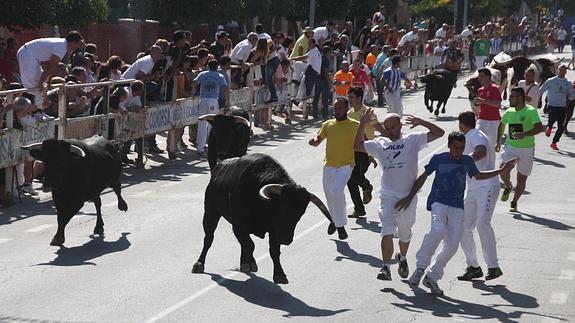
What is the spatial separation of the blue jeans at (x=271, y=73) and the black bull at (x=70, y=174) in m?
14.0

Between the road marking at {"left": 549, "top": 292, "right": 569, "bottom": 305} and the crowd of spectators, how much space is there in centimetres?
859

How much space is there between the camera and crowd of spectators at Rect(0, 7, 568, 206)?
21.3 metres

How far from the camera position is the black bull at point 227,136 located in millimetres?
16406

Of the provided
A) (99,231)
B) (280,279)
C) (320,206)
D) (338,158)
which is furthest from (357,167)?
(320,206)

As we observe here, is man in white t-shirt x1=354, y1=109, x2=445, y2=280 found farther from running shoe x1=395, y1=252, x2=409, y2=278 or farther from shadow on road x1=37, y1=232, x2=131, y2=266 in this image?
shadow on road x1=37, y1=232, x2=131, y2=266

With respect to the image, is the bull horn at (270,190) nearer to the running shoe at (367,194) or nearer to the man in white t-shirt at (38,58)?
the running shoe at (367,194)

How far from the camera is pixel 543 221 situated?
1866cm

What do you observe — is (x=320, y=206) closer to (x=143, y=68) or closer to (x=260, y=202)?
(x=260, y=202)

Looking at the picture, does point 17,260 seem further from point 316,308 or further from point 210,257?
point 316,308

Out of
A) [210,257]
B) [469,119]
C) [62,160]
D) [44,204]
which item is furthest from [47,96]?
[469,119]

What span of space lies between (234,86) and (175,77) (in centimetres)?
376

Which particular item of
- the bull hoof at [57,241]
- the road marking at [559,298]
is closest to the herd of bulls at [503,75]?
the bull hoof at [57,241]

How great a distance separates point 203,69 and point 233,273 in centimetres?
1264

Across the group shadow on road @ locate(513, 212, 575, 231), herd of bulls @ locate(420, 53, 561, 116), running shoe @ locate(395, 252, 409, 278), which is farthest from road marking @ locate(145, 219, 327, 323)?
herd of bulls @ locate(420, 53, 561, 116)
